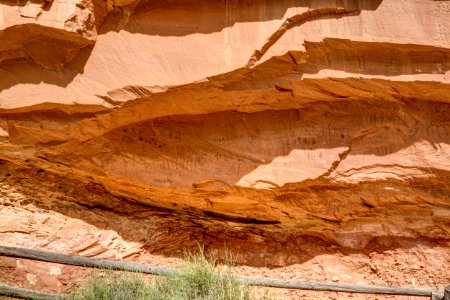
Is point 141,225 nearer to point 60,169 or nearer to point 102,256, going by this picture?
point 102,256

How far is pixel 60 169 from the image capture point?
4.71m

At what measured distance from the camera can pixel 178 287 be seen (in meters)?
4.32

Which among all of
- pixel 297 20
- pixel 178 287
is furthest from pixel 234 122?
pixel 178 287

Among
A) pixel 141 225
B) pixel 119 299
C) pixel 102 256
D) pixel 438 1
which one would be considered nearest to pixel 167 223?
pixel 141 225

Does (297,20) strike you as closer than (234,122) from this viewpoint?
Yes

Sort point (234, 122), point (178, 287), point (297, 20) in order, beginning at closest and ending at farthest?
point (297, 20) < point (178, 287) < point (234, 122)

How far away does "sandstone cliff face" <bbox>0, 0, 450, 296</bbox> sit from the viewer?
4031mm

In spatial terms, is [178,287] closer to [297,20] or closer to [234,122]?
[234,122]

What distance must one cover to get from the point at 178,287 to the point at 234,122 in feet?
4.48

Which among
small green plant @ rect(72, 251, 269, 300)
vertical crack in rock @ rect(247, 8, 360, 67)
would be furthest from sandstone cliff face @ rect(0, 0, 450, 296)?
small green plant @ rect(72, 251, 269, 300)

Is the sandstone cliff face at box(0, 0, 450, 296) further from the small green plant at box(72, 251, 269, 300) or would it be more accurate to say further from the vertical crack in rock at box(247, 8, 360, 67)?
the small green plant at box(72, 251, 269, 300)

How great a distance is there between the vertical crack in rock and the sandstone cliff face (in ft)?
0.04

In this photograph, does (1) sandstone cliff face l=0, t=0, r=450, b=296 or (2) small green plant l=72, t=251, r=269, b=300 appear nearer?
(1) sandstone cliff face l=0, t=0, r=450, b=296

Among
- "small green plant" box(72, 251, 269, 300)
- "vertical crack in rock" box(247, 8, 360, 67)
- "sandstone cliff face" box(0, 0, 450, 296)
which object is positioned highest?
"vertical crack in rock" box(247, 8, 360, 67)
